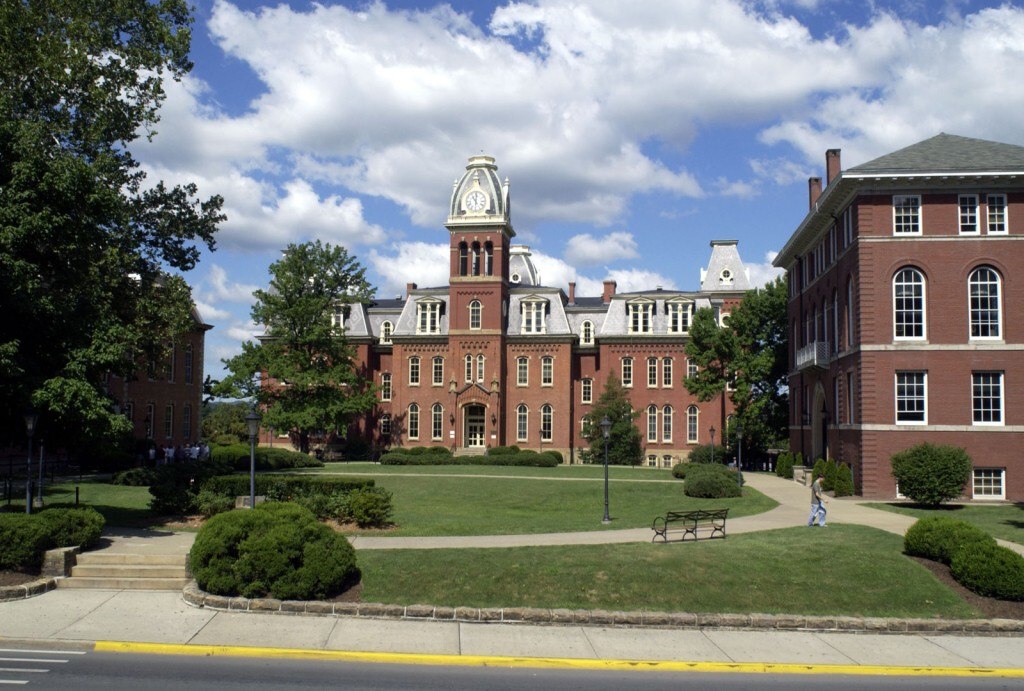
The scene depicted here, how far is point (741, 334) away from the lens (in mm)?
Answer: 60875

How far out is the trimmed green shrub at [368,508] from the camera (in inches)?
931

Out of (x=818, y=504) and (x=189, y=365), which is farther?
(x=189, y=365)

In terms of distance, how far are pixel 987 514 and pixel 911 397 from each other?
6.86 meters

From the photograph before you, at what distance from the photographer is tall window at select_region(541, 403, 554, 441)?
67062 mm

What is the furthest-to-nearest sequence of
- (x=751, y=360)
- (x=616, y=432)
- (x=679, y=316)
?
(x=679, y=316) → (x=616, y=432) → (x=751, y=360)

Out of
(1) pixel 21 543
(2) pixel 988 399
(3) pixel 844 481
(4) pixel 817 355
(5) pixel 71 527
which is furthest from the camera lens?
(4) pixel 817 355

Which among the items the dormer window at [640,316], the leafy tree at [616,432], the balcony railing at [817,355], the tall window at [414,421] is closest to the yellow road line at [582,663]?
the balcony railing at [817,355]

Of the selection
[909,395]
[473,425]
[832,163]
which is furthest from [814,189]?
[473,425]

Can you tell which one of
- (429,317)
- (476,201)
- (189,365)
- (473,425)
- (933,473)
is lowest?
(933,473)

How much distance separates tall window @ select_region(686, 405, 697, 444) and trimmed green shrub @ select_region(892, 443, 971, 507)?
36.0 metres

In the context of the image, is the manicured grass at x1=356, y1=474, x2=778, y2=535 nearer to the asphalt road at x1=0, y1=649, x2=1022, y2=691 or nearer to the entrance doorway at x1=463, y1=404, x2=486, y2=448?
the asphalt road at x1=0, y1=649, x2=1022, y2=691

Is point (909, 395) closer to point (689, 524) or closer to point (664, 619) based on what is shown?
point (689, 524)

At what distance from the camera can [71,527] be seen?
17391 mm

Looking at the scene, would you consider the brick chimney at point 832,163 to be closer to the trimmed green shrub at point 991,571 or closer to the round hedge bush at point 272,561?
the trimmed green shrub at point 991,571
